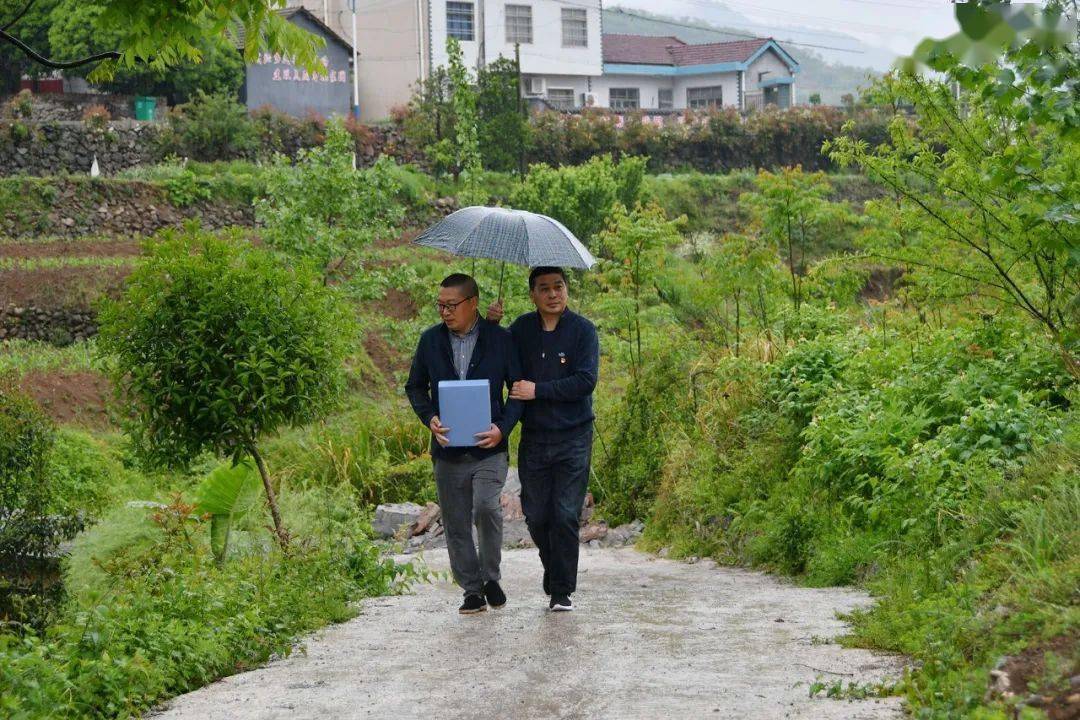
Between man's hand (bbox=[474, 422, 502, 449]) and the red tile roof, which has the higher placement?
the red tile roof

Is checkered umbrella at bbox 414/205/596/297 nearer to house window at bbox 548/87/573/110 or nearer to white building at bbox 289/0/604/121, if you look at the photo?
white building at bbox 289/0/604/121

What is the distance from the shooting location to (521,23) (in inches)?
2180

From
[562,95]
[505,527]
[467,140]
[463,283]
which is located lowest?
[505,527]

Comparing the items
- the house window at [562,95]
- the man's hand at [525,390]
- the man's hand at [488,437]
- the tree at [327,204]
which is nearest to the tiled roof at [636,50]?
the house window at [562,95]

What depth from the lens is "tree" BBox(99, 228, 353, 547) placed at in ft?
28.6

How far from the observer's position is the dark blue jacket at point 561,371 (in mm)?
7895

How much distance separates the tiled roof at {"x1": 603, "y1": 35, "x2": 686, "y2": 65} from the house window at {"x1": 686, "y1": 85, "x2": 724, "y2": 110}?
2.01 meters

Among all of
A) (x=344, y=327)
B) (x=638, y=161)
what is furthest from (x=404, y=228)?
(x=344, y=327)

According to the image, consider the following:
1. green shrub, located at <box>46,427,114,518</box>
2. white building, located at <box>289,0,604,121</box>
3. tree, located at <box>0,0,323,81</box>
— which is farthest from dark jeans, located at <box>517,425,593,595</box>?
white building, located at <box>289,0,604,121</box>

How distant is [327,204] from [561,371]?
12.2 metres

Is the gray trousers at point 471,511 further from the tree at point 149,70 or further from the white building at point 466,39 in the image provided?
the white building at point 466,39

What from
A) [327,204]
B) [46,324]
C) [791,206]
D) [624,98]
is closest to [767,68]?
[624,98]

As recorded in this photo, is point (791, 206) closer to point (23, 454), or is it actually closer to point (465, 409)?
point (465, 409)

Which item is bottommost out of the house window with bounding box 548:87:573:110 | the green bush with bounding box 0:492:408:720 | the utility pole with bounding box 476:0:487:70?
the green bush with bounding box 0:492:408:720
